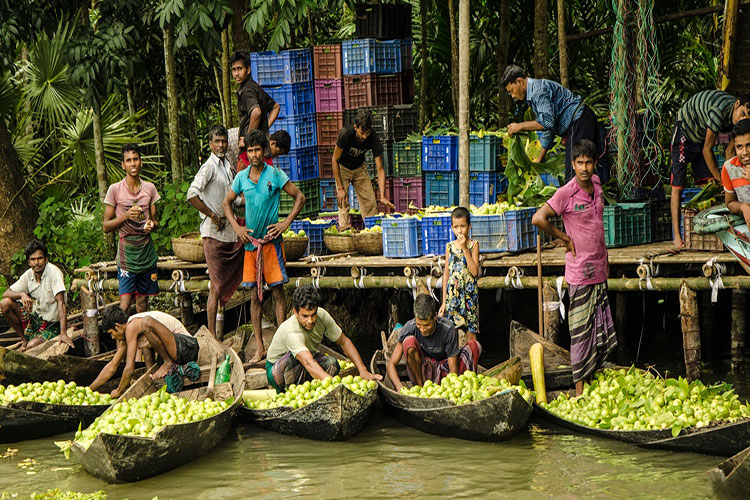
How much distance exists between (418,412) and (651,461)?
179cm

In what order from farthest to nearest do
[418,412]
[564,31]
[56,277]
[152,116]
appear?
[152,116], [564,31], [56,277], [418,412]

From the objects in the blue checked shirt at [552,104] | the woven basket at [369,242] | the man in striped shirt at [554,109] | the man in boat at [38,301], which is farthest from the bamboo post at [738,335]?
the man in boat at [38,301]

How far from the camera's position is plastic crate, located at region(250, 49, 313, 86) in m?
11.9

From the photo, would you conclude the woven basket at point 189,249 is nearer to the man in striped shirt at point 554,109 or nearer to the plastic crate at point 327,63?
the plastic crate at point 327,63

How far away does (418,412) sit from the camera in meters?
7.44

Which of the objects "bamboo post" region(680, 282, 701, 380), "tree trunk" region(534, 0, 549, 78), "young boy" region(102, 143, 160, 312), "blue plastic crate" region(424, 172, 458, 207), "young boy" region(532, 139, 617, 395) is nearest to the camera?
"young boy" region(532, 139, 617, 395)

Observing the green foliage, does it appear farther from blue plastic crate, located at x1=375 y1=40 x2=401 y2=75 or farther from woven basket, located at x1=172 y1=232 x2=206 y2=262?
blue plastic crate, located at x1=375 y1=40 x2=401 y2=75

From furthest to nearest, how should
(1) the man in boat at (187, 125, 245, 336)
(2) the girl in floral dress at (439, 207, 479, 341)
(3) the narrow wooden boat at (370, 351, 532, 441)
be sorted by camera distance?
(1) the man in boat at (187, 125, 245, 336) → (2) the girl in floral dress at (439, 207, 479, 341) → (3) the narrow wooden boat at (370, 351, 532, 441)

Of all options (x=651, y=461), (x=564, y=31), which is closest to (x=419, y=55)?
(x=564, y=31)

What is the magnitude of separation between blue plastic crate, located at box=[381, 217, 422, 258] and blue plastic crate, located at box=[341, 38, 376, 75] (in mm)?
2857

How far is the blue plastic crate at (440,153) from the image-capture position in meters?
11.0

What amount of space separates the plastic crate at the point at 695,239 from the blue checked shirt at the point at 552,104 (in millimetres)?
1415

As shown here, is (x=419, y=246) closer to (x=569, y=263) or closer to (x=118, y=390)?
(x=569, y=263)

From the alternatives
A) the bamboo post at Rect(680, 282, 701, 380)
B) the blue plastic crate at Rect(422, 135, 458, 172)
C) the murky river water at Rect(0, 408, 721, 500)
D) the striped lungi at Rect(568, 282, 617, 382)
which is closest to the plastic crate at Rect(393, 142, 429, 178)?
the blue plastic crate at Rect(422, 135, 458, 172)
